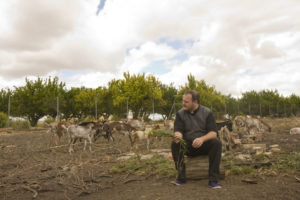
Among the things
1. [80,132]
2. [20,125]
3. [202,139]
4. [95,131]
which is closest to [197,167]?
[202,139]

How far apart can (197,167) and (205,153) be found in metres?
0.33

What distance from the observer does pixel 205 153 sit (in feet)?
16.6

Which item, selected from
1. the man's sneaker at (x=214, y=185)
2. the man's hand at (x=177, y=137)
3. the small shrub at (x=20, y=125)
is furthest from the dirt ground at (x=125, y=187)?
the small shrub at (x=20, y=125)

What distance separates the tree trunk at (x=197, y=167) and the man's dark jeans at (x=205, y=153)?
106 millimetres

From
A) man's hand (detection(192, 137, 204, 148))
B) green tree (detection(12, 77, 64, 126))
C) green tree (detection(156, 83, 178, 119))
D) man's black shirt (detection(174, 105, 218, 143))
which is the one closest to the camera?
man's hand (detection(192, 137, 204, 148))

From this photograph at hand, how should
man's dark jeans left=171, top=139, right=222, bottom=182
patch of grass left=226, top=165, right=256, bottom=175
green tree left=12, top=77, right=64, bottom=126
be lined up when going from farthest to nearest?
green tree left=12, top=77, right=64, bottom=126 → patch of grass left=226, top=165, right=256, bottom=175 → man's dark jeans left=171, top=139, right=222, bottom=182

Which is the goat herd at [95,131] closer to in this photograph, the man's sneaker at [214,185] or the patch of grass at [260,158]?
the patch of grass at [260,158]

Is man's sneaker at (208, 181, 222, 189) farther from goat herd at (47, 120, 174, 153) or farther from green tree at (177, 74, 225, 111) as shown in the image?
green tree at (177, 74, 225, 111)

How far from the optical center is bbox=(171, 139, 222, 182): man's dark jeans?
Answer: 4.68 metres

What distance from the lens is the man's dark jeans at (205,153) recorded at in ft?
15.4

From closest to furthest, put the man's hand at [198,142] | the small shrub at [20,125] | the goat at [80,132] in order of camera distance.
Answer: the man's hand at [198,142] < the goat at [80,132] < the small shrub at [20,125]

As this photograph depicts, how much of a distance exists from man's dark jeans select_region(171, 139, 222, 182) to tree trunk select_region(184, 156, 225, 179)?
106 millimetres

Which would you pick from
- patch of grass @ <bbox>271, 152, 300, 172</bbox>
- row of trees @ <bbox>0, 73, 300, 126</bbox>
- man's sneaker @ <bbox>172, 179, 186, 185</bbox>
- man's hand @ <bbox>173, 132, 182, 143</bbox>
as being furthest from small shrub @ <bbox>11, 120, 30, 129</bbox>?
patch of grass @ <bbox>271, 152, 300, 172</bbox>

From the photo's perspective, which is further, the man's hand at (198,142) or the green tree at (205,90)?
the green tree at (205,90)
